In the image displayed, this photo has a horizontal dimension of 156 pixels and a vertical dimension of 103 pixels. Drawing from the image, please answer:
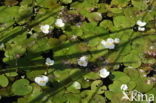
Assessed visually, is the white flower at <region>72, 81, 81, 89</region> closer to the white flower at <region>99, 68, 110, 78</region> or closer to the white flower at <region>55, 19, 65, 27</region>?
the white flower at <region>99, 68, 110, 78</region>

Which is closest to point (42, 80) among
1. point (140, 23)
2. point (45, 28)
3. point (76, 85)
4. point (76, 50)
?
point (76, 85)

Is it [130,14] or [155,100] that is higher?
A: [130,14]

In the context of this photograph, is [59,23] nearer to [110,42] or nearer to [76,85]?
[110,42]

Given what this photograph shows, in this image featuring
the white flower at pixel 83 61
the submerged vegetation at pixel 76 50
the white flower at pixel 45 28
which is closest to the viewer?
the submerged vegetation at pixel 76 50

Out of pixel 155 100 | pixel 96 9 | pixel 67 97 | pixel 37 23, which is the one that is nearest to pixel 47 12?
pixel 37 23

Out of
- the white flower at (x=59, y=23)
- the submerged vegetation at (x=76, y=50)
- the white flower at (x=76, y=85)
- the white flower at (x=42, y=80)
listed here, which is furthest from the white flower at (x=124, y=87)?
the white flower at (x=59, y=23)

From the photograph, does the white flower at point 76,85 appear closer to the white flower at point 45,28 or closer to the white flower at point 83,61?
the white flower at point 83,61

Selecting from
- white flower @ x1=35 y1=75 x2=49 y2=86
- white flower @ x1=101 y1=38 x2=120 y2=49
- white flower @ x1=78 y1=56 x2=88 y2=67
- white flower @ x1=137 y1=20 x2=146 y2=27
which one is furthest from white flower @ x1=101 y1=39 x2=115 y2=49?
white flower @ x1=35 y1=75 x2=49 y2=86

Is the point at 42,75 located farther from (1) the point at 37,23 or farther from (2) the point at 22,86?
(1) the point at 37,23
